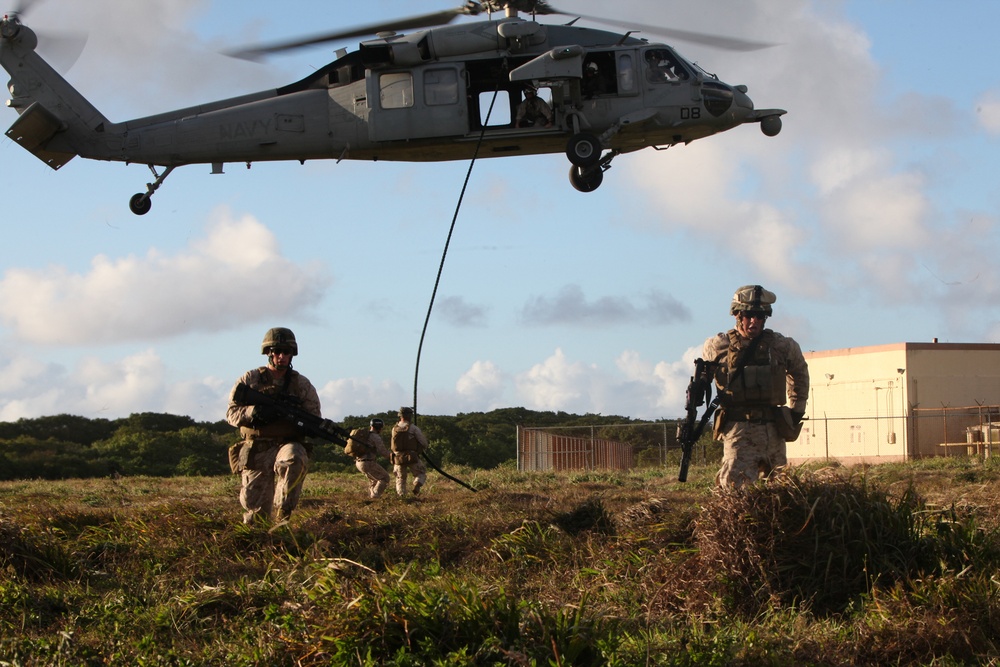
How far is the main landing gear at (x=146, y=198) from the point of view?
1769 centimetres

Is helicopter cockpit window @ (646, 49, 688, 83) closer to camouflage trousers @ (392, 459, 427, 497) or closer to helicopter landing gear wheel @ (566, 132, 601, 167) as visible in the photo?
helicopter landing gear wheel @ (566, 132, 601, 167)

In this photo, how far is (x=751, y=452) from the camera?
8.26 meters

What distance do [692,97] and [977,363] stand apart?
2235cm

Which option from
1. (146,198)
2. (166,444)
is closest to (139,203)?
(146,198)

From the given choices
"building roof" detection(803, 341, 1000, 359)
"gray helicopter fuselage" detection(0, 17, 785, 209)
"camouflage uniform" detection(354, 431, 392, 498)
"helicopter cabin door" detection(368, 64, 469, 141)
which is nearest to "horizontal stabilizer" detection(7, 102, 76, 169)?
"gray helicopter fuselage" detection(0, 17, 785, 209)

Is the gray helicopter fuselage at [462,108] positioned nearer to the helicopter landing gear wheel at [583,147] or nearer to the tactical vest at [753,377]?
the helicopter landing gear wheel at [583,147]

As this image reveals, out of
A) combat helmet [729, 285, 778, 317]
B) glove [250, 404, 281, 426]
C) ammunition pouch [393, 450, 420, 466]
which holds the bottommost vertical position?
ammunition pouch [393, 450, 420, 466]

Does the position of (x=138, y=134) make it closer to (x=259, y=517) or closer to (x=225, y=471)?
(x=259, y=517)

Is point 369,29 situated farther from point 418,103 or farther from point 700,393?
point 700,393

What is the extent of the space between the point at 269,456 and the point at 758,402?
12.2 feet

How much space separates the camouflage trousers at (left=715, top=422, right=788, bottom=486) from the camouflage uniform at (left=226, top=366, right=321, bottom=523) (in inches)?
126

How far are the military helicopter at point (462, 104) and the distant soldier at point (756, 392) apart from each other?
27.5 feet

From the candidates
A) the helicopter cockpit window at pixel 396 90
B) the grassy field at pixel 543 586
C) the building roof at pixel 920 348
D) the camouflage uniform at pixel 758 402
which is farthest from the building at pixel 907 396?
the grassy field at pixel 543 586

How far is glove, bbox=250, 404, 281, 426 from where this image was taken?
889 centimetres
